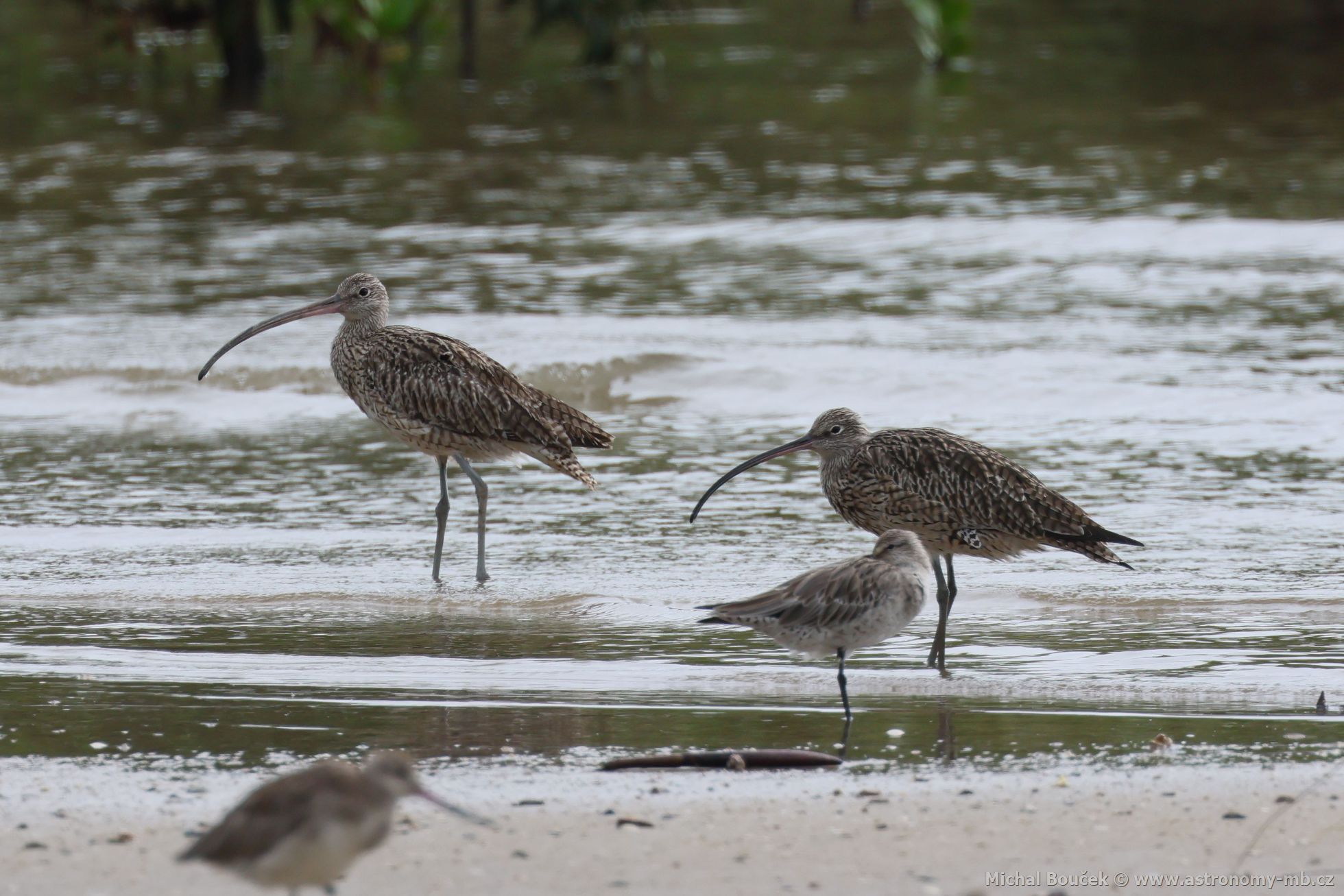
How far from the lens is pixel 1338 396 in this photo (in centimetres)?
1209

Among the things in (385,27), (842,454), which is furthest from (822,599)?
(385,27)

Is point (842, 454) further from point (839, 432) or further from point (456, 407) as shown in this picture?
point (456, 407)

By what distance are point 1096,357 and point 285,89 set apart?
75.5 ft

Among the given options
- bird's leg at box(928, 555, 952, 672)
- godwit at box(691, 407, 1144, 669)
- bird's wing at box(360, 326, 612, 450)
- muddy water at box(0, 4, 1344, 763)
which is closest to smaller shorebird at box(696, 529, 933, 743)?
muddy water at box(0, 4, 1344, 763)

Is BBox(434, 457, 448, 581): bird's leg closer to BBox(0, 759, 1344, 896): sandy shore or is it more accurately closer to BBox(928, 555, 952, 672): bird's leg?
BBox(928, 555, 952, 672): bird's leg

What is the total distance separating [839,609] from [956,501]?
1.61 meters

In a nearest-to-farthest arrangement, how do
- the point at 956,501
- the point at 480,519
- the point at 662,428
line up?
the point at 956,501 → the point at 480,519 → the point at 662,428

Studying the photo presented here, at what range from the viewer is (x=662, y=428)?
12414 millimetres

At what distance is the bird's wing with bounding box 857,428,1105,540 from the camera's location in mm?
7840

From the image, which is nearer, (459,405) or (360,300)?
(459,405)

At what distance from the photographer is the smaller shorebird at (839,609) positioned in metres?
6.39

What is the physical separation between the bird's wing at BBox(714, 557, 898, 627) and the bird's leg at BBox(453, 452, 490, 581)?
2633 millimetres

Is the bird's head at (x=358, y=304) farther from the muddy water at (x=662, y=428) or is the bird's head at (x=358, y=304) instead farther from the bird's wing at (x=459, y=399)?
the muddy water at (x=662, y=428)

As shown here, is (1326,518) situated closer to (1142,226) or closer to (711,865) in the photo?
(711,865)
